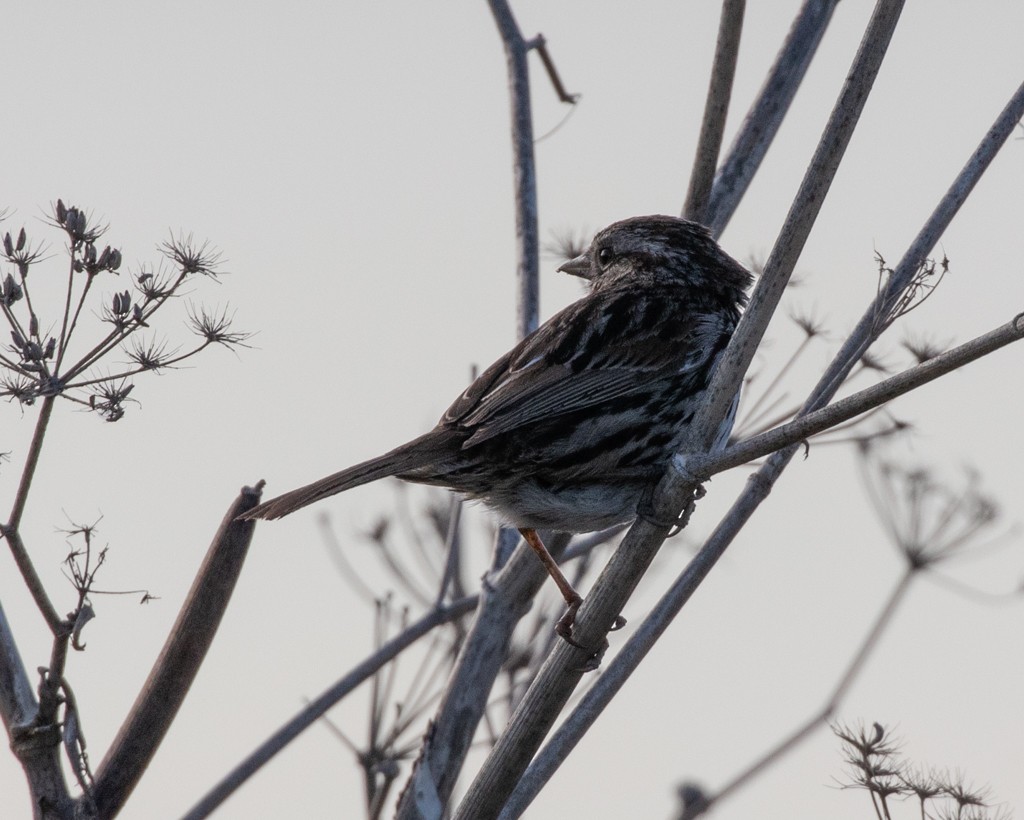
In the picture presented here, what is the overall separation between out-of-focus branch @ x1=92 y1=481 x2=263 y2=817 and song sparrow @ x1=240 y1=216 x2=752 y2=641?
85 centimetres

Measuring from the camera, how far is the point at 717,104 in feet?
16.2

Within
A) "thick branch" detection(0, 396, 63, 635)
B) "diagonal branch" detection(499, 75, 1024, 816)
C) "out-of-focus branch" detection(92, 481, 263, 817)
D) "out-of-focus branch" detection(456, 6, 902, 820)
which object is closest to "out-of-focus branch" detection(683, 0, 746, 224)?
"diagonal branch" detection(499, 75, 1024, 816)

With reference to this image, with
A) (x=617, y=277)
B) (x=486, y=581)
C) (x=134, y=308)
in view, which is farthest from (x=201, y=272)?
(x=617, y=277)

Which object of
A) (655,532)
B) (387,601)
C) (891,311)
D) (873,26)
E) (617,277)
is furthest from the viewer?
(617,277)

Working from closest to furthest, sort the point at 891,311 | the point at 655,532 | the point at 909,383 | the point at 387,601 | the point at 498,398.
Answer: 1. the point at 909,383
2. the point at 655,532
3. the point at 891,311
4. the point at 498,398
5. the point at 387,601

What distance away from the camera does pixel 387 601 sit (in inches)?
217

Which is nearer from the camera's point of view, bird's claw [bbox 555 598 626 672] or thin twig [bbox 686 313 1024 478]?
thin twig [bbox 686 313 1024 478]

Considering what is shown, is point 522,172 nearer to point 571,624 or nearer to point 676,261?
point 676,261

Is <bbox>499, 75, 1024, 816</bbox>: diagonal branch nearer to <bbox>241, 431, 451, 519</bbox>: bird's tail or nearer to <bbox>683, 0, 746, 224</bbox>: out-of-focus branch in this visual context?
<bbox>683, 0, 746, 224</bbox>: out-of-focus branch

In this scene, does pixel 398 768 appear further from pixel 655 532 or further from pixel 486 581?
pixel 655 532

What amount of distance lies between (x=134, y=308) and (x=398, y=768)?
6.18 feet

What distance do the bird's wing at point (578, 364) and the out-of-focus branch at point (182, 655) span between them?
4.28 ft

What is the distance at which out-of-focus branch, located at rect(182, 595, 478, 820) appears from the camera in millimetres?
4262

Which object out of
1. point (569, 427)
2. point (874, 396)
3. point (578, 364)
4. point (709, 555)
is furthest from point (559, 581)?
point (874, 396)
